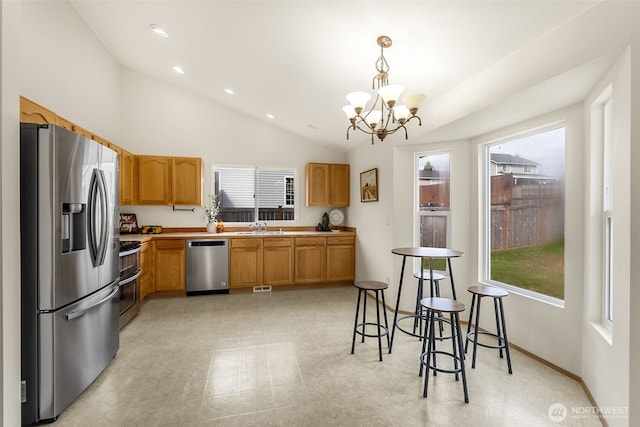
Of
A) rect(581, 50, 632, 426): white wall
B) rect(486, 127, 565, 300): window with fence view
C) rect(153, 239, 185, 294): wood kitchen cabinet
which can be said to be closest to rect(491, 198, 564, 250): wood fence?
rect(486, 127, 565, 300): window with fence view

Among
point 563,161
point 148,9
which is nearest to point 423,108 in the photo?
point 563,161

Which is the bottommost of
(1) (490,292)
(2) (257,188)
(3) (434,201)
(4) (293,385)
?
(4) (293,385)

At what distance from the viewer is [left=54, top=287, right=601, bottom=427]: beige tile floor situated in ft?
6.19

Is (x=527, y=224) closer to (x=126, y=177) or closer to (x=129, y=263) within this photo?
(x=129, y=263)

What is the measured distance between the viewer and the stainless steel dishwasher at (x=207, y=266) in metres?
4.53

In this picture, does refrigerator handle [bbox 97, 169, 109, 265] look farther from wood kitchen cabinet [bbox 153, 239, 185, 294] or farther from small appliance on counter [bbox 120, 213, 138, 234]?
small appliance on counter [bbox 120, 213, 138, 234]

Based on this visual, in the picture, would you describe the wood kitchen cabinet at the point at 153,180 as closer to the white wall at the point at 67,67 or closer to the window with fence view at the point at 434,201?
the white wall at the point at 67,67

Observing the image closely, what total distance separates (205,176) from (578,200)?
4.93m

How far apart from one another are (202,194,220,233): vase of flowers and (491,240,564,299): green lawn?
4077 mm

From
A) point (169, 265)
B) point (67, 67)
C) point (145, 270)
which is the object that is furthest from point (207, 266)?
point (67, 67)

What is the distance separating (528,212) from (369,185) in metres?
2.15

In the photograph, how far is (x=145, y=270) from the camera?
4188 millimetres

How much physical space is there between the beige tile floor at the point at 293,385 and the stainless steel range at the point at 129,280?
0.27 meters

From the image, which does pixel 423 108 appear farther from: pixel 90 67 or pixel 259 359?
pixel 90 67
